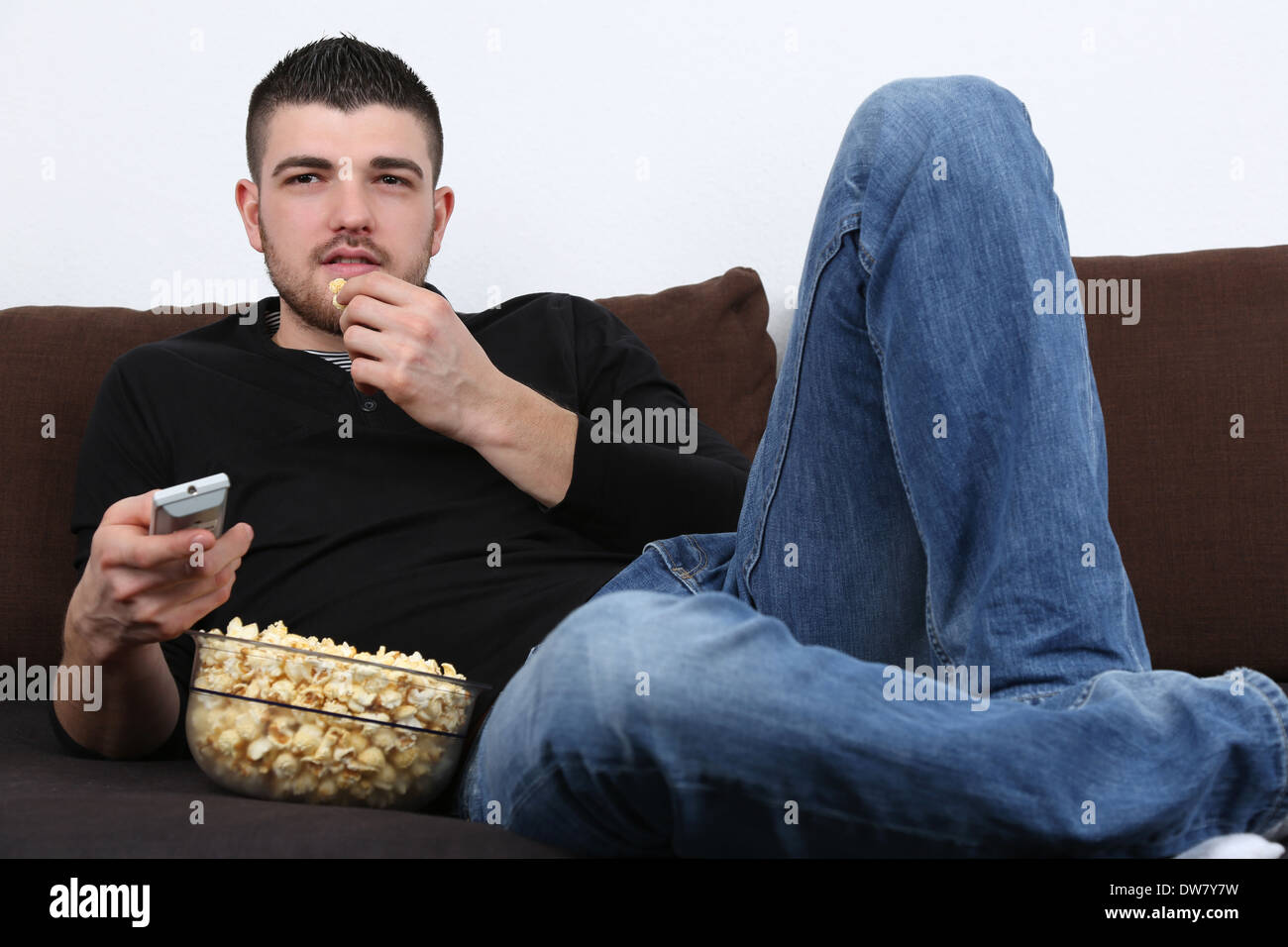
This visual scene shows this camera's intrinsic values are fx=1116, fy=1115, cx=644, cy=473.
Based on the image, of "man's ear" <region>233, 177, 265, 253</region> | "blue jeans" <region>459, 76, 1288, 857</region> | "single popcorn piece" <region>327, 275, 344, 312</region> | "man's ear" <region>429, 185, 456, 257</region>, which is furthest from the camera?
"man's ear" <region>429, 185, 456, 257</region>

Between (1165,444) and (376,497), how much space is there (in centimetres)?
94

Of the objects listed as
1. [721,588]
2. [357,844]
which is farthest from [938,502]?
[357,844]

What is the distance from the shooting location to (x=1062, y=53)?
1747mm

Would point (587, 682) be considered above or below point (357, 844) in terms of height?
above

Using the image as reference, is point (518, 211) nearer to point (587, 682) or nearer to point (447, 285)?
point (447, 285)

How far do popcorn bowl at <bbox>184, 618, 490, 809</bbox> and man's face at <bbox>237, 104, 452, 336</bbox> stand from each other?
0.57 meters

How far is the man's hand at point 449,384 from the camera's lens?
3.45 feet

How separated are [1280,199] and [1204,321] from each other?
520 millimetres

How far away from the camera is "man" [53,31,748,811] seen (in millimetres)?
1019

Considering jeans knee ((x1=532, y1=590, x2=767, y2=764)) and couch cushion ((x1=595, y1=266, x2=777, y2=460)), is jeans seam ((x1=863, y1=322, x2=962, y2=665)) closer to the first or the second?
jeans knee ((x1=532, y1=590, x2=767, y2=764))

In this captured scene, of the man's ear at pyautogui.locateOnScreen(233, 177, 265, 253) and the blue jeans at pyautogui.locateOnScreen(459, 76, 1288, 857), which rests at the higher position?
the man's ear at pyautogui.locateOnScreen(233, 177, 265, 253)

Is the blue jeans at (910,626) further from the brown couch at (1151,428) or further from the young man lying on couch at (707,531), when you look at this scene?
the brown couch at (1151,428)

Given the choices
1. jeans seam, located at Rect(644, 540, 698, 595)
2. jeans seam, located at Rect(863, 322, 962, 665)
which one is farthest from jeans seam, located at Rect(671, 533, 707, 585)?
jeans seam, located at Rect(863, 322, 962, 665)

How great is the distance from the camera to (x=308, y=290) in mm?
1250
